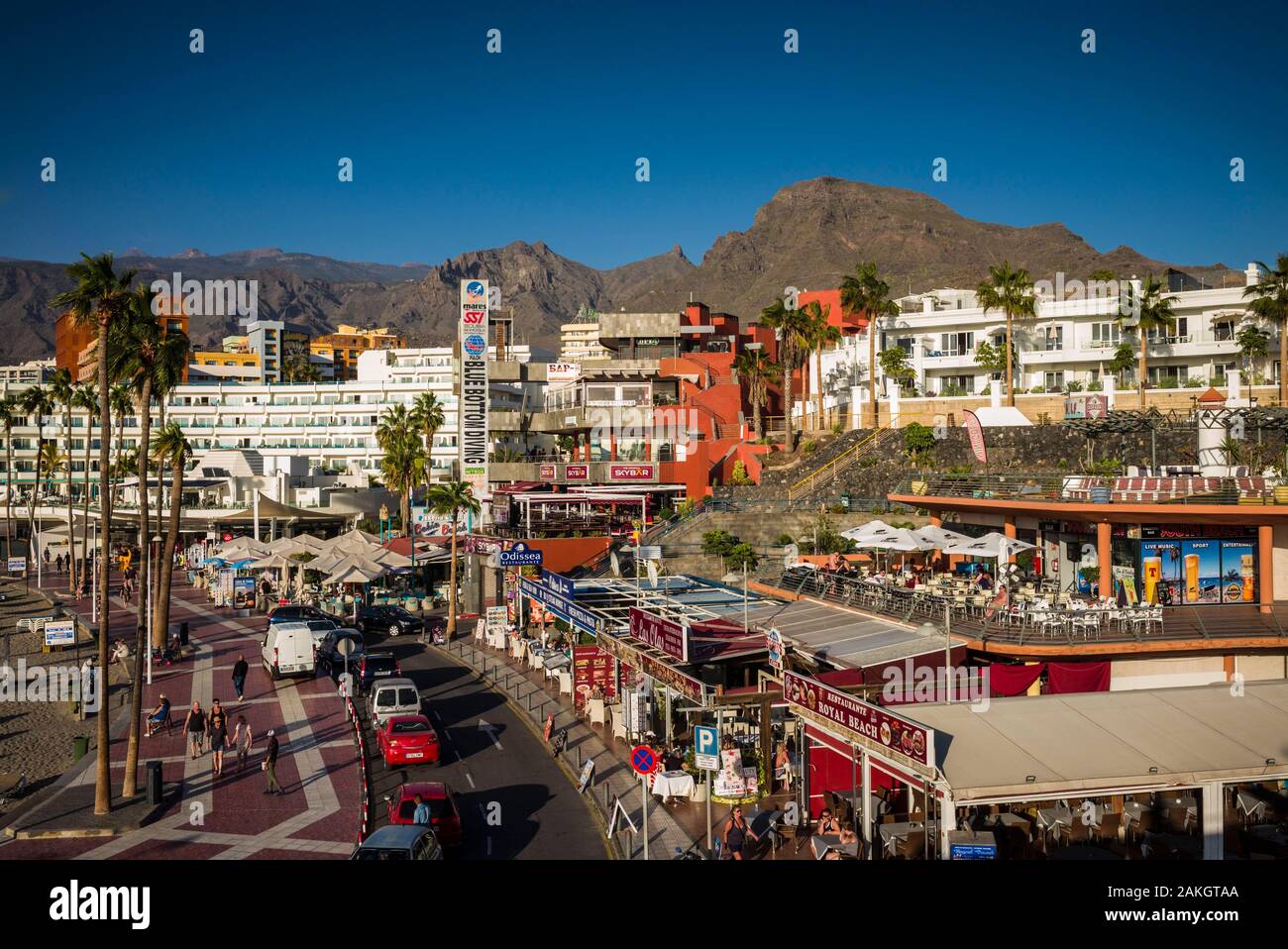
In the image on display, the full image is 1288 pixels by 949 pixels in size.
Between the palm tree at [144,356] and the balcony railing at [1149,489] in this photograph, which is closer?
the balcony railing at [1149,489]

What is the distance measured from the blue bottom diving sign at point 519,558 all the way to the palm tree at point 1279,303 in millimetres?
40368

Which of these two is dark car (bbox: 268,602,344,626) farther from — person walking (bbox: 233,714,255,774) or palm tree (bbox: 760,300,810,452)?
palm tree (bbox: 760,300,810,452)

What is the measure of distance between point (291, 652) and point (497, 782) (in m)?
15.5

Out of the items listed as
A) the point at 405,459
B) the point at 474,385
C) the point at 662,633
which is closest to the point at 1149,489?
the point at 662,633

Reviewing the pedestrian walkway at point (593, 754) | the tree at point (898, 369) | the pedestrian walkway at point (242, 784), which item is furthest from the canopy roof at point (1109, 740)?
the tree at point (898, 369)

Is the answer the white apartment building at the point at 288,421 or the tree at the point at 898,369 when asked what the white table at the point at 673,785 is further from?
the white apartment building at the point at 288,421

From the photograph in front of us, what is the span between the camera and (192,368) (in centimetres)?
17025

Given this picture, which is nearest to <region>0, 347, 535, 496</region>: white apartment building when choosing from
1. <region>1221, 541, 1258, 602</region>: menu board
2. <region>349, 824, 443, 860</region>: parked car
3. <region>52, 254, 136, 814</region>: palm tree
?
<region>52, 254, 136, 814</region>: palm tree

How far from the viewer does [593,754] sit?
27.8 metres

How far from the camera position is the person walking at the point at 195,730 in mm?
27375

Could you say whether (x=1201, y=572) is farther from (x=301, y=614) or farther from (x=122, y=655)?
(x=122, y=655)

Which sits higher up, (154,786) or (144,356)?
(144,356)
